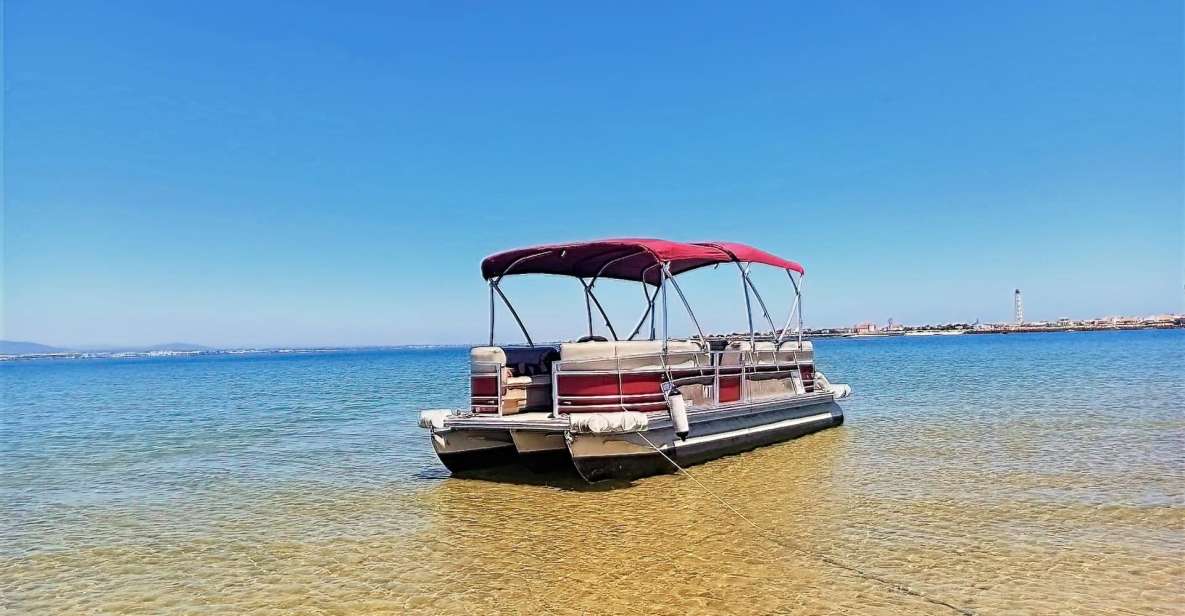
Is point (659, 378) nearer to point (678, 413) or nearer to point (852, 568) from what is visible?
point (678, 413)

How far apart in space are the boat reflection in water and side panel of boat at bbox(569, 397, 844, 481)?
2 centimetres

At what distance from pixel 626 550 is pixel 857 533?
2.53 meters

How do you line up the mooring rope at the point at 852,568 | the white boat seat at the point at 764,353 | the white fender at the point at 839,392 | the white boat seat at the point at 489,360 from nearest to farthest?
the mooring rope at the point at 852,568 < the white boat seat at the point at 489,360 < the white boat seat at the point at 764,353 < the white fender at the point at 839,392

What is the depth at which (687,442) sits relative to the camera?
10.6 meters

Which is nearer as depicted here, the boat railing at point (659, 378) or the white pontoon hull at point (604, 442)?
the white pontoon hull at point (604, 442)

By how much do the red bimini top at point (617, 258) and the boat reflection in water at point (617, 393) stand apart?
0.02 metres

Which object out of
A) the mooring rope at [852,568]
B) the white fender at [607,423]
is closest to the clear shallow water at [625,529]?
the mooring rope at [852,568]

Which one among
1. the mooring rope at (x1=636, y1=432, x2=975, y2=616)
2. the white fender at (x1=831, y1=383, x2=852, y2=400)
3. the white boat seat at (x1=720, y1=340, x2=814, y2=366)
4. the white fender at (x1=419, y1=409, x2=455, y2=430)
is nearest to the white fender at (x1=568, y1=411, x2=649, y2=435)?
the mooring rope at (x1=636, y1=432, x2=975, y2=616)

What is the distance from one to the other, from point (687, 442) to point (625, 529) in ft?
9.94

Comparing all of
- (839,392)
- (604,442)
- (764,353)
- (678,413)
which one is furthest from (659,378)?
(839,392)

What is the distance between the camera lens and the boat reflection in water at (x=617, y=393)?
973 cm

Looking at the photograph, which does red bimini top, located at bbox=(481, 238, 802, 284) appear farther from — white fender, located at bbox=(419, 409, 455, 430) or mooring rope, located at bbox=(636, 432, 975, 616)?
mooring rope, located at bbox=(636, 432, 975, 616)

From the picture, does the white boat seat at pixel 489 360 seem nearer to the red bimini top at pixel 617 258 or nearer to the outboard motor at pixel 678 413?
the red bimini top at pixel 617 258

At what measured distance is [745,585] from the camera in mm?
5918
